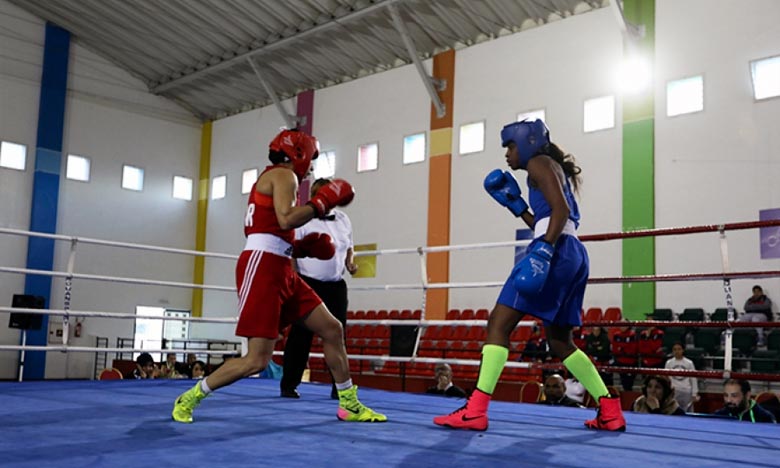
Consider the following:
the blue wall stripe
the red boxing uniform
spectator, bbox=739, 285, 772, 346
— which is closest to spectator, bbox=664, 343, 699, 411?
spectator, bbox=739, 285, 772, 346

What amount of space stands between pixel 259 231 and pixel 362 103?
955 centimetres

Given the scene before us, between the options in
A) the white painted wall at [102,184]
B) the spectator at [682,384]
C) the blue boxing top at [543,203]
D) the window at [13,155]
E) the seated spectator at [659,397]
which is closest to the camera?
the blue boxing top at [543,203]

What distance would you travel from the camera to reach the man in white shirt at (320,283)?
3.80 m

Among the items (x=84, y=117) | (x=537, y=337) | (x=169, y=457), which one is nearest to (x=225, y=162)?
(x=84, y=117)

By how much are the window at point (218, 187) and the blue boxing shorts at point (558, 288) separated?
474 inches

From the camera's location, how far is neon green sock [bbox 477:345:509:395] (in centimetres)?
266

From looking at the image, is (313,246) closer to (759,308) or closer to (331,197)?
(331,197)

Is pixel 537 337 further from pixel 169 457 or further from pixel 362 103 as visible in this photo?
pixel 169 457

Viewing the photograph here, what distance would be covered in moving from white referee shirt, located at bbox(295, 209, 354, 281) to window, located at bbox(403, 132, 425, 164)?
7.29 m

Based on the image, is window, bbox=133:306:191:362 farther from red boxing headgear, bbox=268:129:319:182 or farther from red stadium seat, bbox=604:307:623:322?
red boxing headgear, bbox=268:129:319:182

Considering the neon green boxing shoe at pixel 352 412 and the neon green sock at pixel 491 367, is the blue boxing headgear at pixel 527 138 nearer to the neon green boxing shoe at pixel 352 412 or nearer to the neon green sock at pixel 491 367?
the neon green sock at pixel 491 367

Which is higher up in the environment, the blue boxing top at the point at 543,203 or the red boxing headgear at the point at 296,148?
the red boxing headgear at the point at 296,148

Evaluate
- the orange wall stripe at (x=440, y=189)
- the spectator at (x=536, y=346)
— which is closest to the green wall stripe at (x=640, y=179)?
the spectator at (x=536, y=346)

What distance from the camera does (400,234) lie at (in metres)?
11.2
